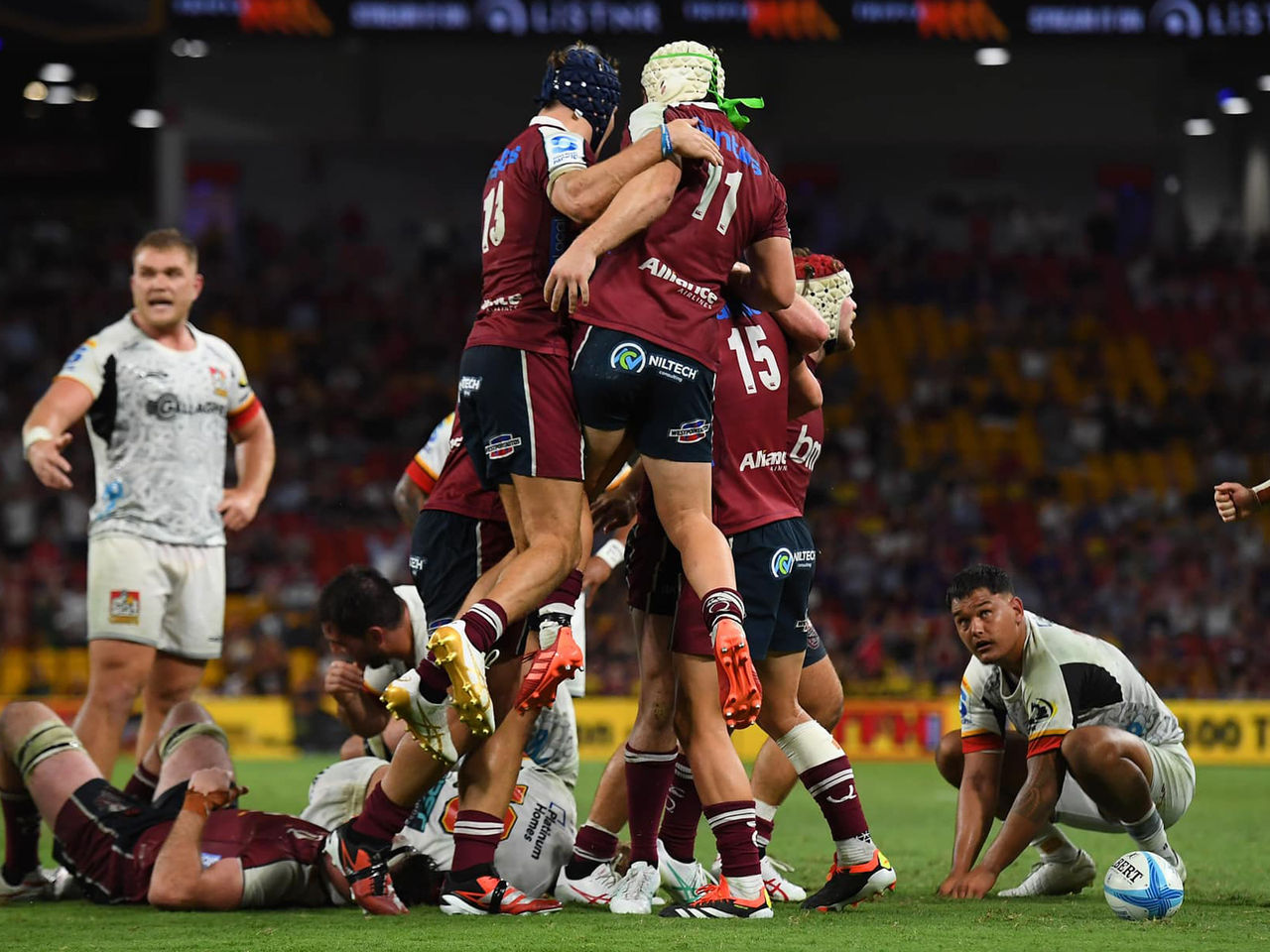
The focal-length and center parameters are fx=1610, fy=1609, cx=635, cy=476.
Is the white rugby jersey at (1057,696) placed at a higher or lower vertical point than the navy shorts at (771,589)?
lower

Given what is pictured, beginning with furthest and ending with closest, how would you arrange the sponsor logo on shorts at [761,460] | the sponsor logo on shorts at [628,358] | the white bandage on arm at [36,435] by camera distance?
the white bandage on arm at [36,435], the sponsor logo on shorts at [761,460], the sponsor logo on shorts at [628,358]

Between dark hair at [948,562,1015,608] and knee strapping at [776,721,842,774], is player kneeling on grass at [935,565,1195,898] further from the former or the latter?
knee strapping at [776,721,842,774]

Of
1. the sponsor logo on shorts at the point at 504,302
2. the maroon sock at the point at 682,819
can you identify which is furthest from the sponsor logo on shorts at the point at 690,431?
the maroon sock at the point at 682,819

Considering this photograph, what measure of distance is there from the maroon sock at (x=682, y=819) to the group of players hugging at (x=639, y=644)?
0.04ft

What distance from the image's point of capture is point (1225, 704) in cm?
1463

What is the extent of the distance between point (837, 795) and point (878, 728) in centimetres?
965

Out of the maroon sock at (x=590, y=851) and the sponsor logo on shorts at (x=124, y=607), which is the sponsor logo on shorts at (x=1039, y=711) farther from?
the sponsor logo on shorts at (x=124, y=607)

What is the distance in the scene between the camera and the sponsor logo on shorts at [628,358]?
499cm

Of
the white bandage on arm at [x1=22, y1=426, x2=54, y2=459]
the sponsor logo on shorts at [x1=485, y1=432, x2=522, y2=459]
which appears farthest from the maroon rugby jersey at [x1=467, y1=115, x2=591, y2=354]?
the white bandage on arm at [x1=22, y1=426, x2=54, y2=459]

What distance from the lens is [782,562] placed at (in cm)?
546

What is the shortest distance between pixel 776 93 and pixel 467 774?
19.3m

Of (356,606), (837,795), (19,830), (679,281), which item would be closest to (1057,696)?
(837,795)

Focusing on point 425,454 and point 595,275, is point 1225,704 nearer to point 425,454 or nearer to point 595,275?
point 425,454

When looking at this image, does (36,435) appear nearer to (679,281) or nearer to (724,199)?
(679,281)
